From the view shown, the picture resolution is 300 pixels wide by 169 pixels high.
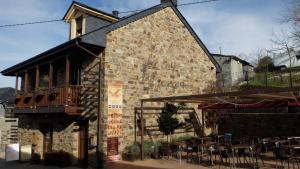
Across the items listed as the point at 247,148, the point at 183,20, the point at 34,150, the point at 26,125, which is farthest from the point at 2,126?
the point at 247,148

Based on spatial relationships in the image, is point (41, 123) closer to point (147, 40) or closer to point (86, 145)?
point (86, 145)

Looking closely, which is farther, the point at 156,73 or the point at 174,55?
the point at 174,55

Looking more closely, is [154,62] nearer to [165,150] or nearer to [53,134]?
[165,150]

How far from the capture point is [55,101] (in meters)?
13.9

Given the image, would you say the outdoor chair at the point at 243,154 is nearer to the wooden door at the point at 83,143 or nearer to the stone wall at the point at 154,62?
the stone wall at the point at 154,62

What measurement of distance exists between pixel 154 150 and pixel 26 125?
8811 millimetres

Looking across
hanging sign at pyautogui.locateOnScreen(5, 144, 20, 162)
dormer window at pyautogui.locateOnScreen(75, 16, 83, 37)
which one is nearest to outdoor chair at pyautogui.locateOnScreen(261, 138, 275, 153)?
dormer window at pyautogui.locateOnScreen(75, 16, 83, 37)

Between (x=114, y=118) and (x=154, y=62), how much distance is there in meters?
3.75

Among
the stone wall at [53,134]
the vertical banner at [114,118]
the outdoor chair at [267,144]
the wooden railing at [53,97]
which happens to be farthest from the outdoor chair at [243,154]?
the stone wall at [53,134]

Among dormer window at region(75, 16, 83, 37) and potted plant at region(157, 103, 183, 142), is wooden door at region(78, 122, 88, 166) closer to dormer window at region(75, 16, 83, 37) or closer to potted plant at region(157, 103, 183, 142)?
potted plant at region(157, 103, 183, 142)

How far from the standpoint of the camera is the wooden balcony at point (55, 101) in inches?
522

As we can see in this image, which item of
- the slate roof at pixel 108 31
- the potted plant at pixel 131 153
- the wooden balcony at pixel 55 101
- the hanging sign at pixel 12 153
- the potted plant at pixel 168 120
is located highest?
the slate roof at pixel 108 31

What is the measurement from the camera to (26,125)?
18.8 metres

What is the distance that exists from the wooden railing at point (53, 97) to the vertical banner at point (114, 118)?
1400 millimetres
